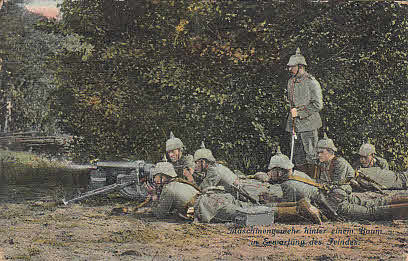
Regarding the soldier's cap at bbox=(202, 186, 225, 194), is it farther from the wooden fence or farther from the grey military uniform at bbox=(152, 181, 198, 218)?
the wooden fence

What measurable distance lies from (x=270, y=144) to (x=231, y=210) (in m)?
1.04

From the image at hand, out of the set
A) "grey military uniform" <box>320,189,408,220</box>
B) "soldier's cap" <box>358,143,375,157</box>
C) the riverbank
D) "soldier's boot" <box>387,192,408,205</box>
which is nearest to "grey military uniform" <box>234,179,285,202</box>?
the riverbank

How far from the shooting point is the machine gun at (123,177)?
5.63 m

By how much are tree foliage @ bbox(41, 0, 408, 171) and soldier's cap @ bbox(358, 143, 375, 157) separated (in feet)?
0.27

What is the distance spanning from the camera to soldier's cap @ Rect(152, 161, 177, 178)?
541 centimetres

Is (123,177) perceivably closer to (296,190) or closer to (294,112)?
(296,190)

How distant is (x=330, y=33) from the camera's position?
5809 millimetres

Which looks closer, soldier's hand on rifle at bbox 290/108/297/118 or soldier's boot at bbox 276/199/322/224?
soldier's boot at bbox 276/199/322/224

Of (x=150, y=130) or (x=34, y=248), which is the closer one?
(x=34, y=248)

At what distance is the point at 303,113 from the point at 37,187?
3.29 meters

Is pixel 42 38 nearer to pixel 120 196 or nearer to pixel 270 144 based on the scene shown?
pixel 120 196

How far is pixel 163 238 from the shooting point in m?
4.96

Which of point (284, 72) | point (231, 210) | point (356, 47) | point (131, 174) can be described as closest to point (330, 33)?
point (356, 47)

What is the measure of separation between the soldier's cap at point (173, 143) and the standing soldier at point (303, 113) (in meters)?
1.35
